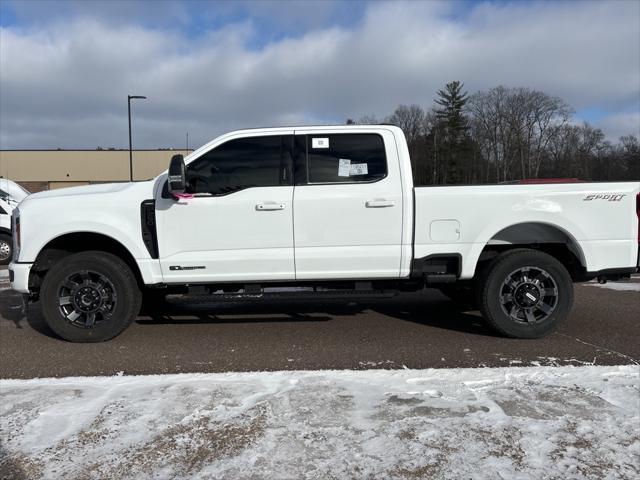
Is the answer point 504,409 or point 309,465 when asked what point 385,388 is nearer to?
point 504,409

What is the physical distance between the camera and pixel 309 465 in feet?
9.31

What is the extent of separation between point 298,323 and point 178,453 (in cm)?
312

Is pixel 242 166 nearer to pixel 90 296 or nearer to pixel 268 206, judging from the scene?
pixel 268 206

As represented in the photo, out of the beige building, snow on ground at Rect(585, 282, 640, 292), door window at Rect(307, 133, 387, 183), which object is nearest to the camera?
door window at Rect(307, 133, 387, 183)

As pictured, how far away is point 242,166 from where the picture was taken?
5184mm

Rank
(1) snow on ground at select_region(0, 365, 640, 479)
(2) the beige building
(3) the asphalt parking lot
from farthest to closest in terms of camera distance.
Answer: (2) the beige building, (3) the asphalt parking lot, (1) snow on ground at select_region(0, 365, 640, 479)

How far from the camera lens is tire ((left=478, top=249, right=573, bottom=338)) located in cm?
513

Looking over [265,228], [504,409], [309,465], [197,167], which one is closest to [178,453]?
[309,465]

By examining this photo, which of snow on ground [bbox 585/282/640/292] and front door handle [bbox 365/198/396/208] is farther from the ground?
front door handle [bbox 365/198/396/208]

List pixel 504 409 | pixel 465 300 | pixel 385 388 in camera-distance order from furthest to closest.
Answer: pixel 465 300 < pixel 385 388 < pixel 504 409

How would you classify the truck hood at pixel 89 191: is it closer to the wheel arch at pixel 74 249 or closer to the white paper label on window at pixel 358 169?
the wheel arch at pixel 74 249

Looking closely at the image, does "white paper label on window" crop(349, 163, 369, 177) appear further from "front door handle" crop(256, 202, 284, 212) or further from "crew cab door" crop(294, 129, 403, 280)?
"front door handle" crop(256, 202, 284, 212)

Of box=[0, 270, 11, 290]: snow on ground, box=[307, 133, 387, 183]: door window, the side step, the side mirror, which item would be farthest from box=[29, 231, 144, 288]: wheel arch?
box=[0, 270, 11, 290]: snow on ground

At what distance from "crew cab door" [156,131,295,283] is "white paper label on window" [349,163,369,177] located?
0.63 m
